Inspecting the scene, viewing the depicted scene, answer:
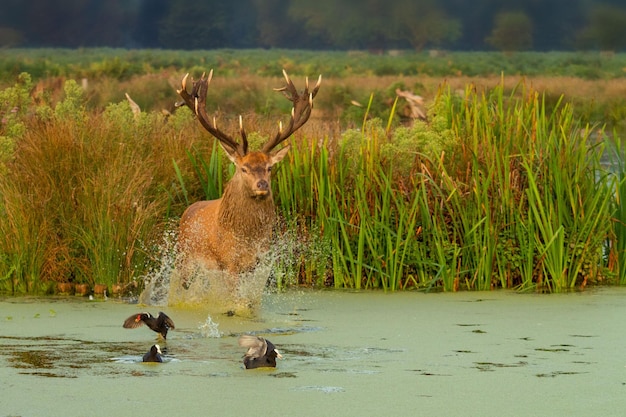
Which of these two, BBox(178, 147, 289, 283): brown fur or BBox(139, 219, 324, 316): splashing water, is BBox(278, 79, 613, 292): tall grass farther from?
BBox(178, 147, 289, 283): brown fur

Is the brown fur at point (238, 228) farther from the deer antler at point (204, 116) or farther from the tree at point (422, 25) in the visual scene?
the tree at point (422, 25)

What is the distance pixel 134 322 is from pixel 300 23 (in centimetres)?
10013

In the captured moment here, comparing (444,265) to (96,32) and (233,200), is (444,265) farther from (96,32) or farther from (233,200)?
(96,32)

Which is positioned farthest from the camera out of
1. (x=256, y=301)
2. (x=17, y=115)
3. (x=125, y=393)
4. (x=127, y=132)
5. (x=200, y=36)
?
(x=200, y=36)

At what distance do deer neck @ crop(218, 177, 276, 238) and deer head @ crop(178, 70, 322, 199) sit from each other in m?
0.06

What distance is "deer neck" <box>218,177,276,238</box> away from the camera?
9.68 metres

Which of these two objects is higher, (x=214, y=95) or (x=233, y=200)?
(x=214, y=95)

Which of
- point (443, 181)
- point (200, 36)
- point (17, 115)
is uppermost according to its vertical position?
point (200, 36)

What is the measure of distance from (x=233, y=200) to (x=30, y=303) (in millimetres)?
1700

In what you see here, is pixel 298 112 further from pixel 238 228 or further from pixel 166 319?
pixel 166 319

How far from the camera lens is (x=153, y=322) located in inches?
322

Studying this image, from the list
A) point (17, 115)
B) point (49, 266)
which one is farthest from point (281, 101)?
point (49, 266)

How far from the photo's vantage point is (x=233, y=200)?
9.73 m

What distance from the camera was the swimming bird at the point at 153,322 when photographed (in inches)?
322
